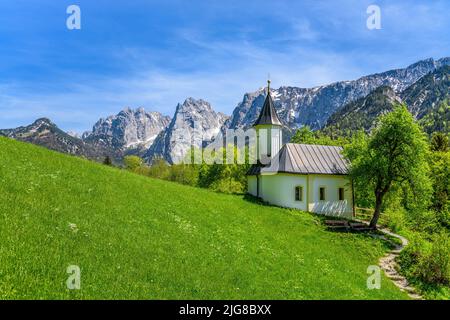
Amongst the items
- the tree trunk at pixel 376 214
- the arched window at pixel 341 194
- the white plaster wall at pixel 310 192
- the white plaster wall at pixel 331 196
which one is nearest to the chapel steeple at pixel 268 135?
the white plaster wall at pixel 310 192

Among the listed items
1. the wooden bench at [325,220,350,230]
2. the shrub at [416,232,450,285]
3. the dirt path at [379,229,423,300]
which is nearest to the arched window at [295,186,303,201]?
the wooden bench at [325,220,350,230]

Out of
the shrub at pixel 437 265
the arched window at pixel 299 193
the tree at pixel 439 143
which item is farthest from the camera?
the tree at pixel 439 143

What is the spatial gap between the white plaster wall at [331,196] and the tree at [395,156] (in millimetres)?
5811

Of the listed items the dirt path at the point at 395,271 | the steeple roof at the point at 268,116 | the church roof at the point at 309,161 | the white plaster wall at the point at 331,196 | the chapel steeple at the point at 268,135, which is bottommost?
the dirt path at the point at 395,271

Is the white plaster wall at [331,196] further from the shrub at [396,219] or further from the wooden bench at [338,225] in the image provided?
the wooden bench at [338,225]

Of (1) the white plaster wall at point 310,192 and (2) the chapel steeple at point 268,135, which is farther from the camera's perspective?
(2) the chapel steeple at point 268,135

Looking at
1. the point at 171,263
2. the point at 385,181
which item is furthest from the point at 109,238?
the point at 385,181

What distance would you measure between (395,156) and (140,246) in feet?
101

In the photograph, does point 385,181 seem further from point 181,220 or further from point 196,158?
point 196,158

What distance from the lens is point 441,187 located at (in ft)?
184

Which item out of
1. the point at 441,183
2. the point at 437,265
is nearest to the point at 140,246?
the point at 437,265

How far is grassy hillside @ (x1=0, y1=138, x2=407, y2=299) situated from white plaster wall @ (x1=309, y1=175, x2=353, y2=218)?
508 inches

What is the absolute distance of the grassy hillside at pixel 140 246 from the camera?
41.6ft

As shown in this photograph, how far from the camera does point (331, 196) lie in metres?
46.2
